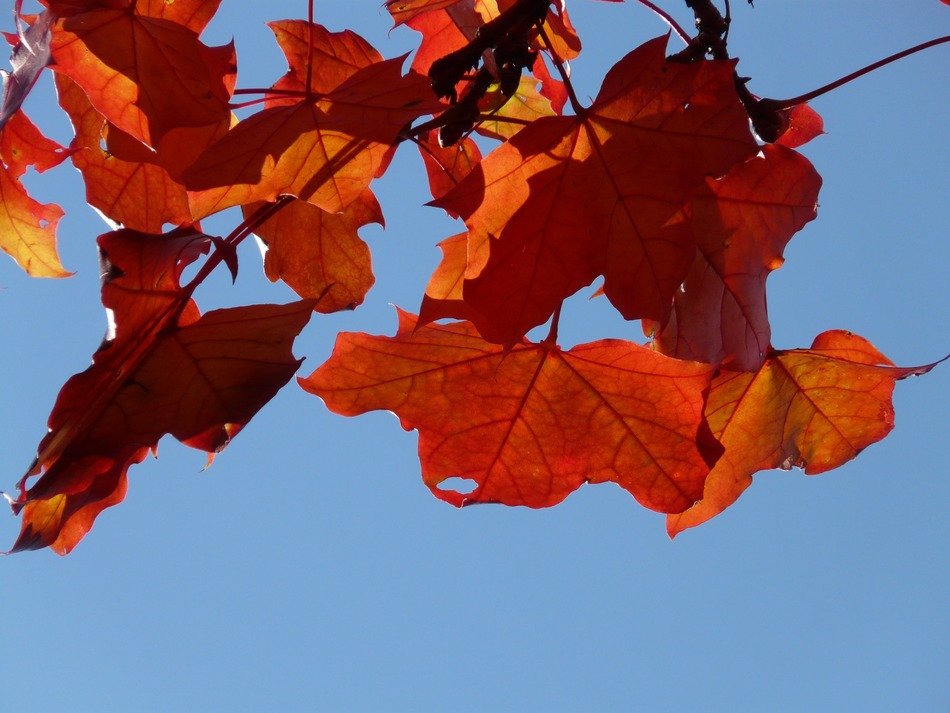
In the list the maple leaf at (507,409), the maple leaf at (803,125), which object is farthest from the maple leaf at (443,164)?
the maple leaf at (803,125)

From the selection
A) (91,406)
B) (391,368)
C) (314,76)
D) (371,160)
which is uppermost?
(314,76)

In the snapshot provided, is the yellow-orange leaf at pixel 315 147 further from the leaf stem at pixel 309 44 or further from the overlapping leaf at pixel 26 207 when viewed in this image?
the overlapping leaf at pixel 26 207

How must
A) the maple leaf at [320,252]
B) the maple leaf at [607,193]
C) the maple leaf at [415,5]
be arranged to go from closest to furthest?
the maple leaf at [607,193] → the maple leaf at [415,5] → the maple leaf at [320,252]

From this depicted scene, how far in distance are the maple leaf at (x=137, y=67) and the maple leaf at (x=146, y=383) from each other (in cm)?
10

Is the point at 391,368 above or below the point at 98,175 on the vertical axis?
below

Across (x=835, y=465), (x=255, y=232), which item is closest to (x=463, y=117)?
(x=255, y=232)

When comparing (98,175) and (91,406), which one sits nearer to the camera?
(91,406)

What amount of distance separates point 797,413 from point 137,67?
2.26 ft

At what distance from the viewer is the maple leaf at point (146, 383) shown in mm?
636

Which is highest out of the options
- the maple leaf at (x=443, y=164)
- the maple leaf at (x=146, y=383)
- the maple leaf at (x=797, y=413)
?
the maple leaf at (x=443, y=164)

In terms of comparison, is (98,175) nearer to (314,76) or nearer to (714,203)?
(314,76)

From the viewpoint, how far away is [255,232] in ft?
2.81

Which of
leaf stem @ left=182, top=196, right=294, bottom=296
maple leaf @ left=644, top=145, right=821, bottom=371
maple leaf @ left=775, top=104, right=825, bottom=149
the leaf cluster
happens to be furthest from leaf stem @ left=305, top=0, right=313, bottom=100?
maple leaf @ left=775, top=104, right=825, bottom=149

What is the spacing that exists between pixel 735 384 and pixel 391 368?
34cm
